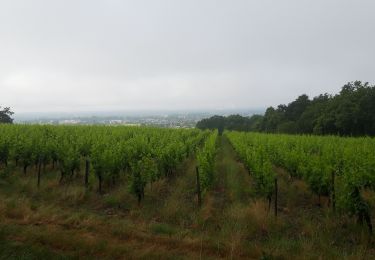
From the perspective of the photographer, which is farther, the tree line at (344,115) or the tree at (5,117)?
the tree at (5,117)

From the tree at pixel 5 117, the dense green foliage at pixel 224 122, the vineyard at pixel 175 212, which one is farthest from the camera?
the dense green foliage at pixel 224 122

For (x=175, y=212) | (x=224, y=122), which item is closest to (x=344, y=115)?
(x=175, y=212)

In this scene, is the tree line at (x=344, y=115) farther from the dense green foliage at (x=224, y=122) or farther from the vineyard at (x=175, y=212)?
the dense green foliage at (x=224, y=122)

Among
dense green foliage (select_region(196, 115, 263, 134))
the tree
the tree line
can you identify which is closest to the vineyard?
the tree line

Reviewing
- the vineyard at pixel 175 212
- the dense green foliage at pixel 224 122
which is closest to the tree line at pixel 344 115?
the vineyard at pixel 175 212

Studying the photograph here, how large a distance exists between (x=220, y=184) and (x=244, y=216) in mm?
5376

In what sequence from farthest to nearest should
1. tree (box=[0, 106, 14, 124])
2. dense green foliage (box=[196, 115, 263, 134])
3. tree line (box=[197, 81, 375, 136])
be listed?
dense green foliage (box=[196, 115, 263, 134])
tree (box=[0, 106, 14, 124])
tree line (box=[197, 81, 375, 136])

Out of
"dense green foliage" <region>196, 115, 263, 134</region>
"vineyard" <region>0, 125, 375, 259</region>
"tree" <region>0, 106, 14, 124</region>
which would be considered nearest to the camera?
"vineyard" <region>0, 125, 375, 259</region>

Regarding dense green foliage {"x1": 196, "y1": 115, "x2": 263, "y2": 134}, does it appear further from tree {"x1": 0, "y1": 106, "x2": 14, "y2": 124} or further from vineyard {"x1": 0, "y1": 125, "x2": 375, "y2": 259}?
vineyard {"x1": 0, "y1": 125, "x2": 375, "y2": 259}

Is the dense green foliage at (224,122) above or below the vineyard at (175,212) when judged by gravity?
above

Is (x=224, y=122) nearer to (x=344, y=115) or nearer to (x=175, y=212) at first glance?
(x=344, y=115)

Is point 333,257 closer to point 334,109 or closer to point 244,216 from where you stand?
point 244,216

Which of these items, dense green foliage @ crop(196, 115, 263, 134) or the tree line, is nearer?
the tree line

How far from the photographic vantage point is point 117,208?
34.3ft
